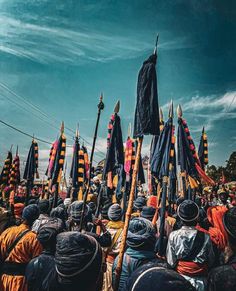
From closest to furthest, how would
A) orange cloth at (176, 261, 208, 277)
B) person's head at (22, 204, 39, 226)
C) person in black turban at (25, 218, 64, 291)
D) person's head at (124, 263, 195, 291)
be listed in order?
person's head at (124, 263, 195, 291) → person in black turban at (25, 218, 64, 291) → orange cloth at (176, 261, 208, 277) → person's head at (22, 204, 39, 226)

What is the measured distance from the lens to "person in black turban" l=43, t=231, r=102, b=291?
189cm

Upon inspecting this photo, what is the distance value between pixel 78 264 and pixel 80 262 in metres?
0.02

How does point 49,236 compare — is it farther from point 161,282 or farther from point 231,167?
point 231,167

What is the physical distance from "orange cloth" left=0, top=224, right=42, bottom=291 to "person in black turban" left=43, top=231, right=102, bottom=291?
204cm

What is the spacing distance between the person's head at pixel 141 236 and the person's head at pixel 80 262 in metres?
1.49

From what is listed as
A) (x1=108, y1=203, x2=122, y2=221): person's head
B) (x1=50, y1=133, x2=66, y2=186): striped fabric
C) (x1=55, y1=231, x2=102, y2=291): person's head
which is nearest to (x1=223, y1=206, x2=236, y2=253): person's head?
(x1=55, y1=231, x2=102, y2=291): person's head

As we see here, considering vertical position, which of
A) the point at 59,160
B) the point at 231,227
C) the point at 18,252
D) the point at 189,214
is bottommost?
the point at 18,252

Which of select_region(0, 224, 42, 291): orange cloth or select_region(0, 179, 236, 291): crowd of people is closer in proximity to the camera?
select_region(0, 179, 236, 291): crowd of people

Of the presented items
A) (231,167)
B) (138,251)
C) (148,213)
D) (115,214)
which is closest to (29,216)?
(115,214)

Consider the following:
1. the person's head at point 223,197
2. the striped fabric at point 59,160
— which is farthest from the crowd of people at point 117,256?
the person's head at point 223,197

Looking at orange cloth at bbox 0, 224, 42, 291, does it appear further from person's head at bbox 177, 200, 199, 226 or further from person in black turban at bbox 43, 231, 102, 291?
person's head at bbox 177, 200, 199, 226

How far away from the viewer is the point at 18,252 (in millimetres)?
3756

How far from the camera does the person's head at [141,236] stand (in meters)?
3.42

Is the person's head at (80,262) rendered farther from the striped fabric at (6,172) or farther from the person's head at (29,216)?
the striped fabric at (6,172)
